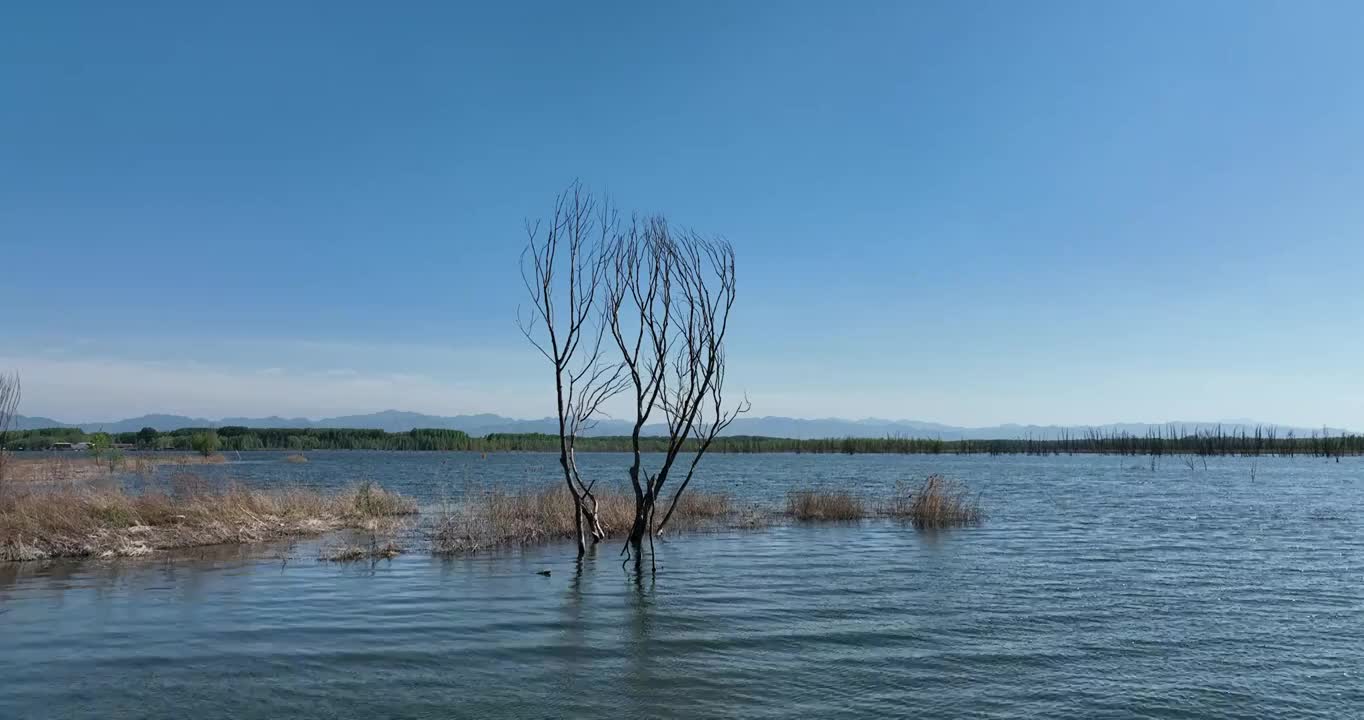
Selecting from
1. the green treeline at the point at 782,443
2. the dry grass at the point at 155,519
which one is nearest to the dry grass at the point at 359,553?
the dry grass at the point at 155,519

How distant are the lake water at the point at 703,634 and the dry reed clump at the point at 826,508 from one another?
5.46 metres

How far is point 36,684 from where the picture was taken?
27.1ft

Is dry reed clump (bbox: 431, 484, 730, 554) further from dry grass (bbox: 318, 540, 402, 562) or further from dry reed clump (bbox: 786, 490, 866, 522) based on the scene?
dry reed clump (bbox: 786, 490, 866, 522)

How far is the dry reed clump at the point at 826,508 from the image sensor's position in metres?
24.7

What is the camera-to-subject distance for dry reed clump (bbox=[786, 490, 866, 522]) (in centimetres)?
2467

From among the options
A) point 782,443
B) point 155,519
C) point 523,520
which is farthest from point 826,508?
point 782,443

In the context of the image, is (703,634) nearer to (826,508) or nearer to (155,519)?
(155,519)

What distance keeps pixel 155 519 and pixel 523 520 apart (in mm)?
7355

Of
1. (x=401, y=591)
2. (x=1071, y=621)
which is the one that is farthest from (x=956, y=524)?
(x=401, y=591)

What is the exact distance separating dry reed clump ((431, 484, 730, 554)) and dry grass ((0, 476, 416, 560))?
3.40m

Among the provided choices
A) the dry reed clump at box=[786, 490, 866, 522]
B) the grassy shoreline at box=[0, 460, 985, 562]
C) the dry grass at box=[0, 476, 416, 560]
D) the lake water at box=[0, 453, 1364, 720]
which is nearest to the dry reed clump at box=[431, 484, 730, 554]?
the grassy shoreline at box=[0, 460, 985, 562]

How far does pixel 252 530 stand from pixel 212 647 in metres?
9.89

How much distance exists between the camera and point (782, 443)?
341 ft

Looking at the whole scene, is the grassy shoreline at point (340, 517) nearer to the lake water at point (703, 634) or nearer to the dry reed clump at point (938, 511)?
the dry reed clump at point (938, 511)
